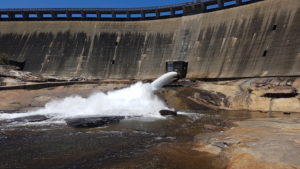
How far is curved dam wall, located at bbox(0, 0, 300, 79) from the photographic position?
1088 inches

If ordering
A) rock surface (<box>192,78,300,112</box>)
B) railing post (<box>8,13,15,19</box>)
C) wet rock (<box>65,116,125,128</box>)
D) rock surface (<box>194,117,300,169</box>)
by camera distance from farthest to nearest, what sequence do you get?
railing post (<box>8,13,15,19</box>) < rock surface (<box>192,78,300,112</box>) < wet rock (<box>65,116,125,128</box>) < rock surface (<box>194,117,300,169</box>)

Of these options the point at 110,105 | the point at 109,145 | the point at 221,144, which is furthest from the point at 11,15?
the point at 221,144

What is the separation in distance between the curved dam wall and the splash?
12.8m

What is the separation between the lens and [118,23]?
144 feet

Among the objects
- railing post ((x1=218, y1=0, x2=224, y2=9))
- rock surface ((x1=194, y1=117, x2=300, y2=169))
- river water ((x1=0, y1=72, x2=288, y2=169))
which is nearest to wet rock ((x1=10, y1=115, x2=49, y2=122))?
river water ((x1=0, y1=72, x2=288, y2=169))

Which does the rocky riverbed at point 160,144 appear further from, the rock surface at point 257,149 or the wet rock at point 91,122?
the wet rock at point 91,122

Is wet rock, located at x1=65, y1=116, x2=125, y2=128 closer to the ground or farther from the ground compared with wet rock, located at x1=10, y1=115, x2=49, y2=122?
farther from the ground

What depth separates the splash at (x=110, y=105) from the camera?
53.4ft

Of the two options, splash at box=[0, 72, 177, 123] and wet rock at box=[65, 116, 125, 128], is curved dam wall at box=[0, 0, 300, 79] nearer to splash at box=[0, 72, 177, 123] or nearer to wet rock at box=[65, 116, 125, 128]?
splash at box=[0, 72, 177, 123]

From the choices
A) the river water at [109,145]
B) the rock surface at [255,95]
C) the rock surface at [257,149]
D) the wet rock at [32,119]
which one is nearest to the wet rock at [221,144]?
the rock surface at [257,149]

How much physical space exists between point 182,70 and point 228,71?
5.79 meters

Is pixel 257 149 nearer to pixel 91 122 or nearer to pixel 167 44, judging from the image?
pixel 91 122

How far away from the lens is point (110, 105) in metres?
18.9

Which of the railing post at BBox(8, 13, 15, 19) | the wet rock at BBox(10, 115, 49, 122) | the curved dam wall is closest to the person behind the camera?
the wet rock at BBox(10, 115, 49, 122)
